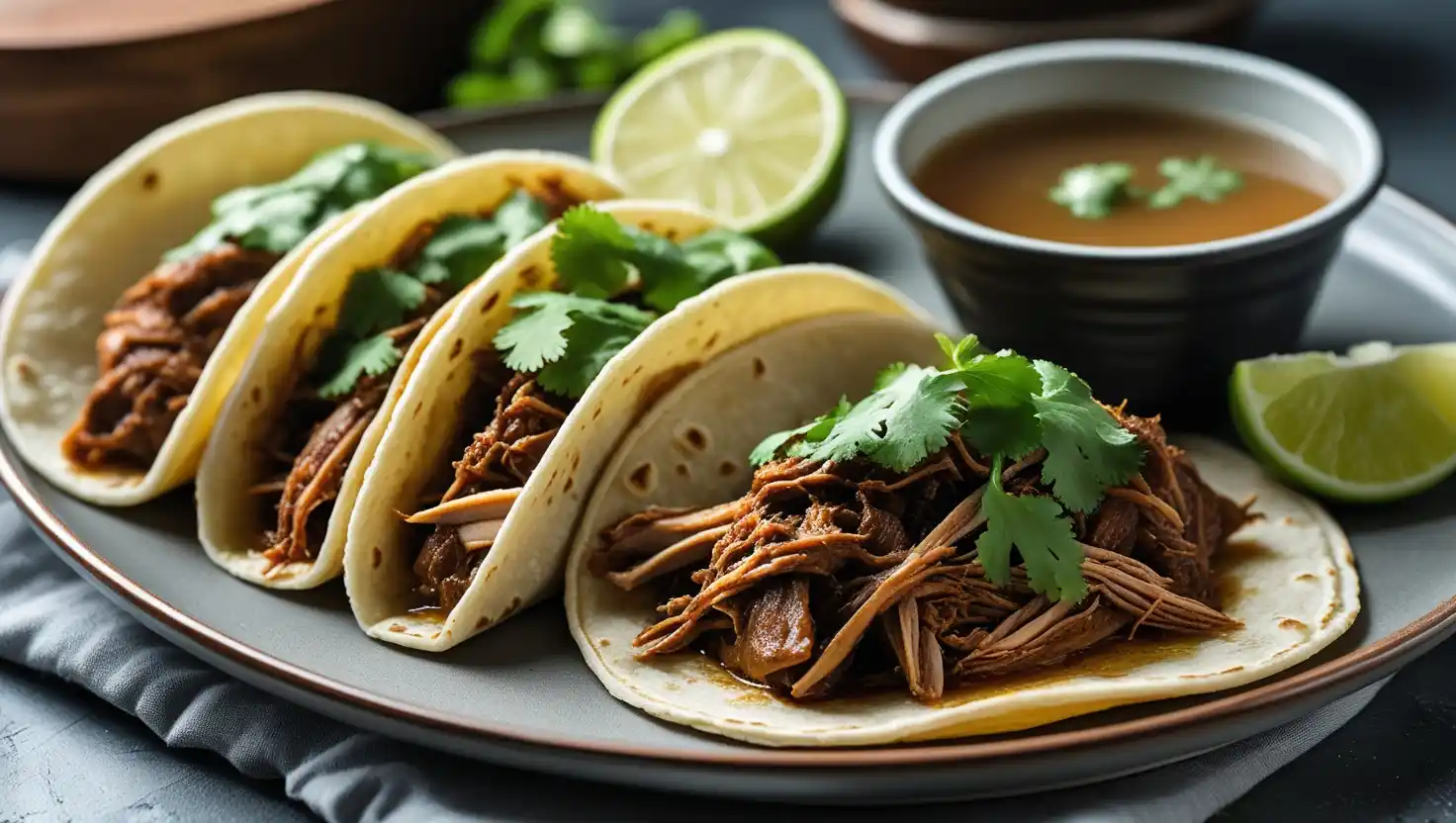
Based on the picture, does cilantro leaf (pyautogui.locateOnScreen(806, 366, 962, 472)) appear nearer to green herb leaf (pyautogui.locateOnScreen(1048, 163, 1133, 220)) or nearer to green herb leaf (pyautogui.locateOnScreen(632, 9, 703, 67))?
green herb leaf (pyautogui.locateOnScreen(1048, 163, 1133, 220))

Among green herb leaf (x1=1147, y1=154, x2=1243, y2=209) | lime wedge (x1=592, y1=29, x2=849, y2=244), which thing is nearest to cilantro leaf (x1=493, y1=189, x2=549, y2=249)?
lime wedge (x1=592, y1=29, x2=849, y2=244)

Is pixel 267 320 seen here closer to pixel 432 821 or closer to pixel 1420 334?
pixel 432 821

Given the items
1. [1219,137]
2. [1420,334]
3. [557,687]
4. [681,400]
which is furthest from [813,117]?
[557,687]

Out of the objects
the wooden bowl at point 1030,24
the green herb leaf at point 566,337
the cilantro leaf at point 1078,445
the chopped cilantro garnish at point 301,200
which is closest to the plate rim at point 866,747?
the cilantro leaf at point 1078,445

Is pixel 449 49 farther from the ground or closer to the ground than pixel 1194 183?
closer to the ground

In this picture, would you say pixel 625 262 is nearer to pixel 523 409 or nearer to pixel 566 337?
pixel 566 337

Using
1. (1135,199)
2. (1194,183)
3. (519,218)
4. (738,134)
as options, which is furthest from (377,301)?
(1194,183)
